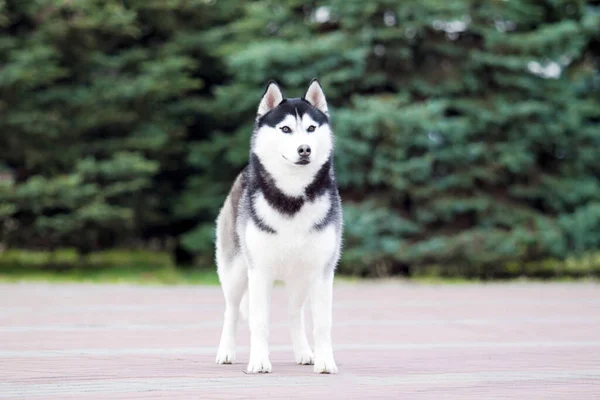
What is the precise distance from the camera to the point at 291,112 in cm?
702

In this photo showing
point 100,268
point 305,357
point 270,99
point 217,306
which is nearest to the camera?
point 270,99

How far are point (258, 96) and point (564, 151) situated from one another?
6.74m

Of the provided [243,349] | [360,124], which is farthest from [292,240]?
[360,124]

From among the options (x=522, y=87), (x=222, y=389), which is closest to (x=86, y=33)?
(x=522, y=87)

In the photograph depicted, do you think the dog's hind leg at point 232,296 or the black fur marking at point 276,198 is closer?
the black fur marking at point 276,198

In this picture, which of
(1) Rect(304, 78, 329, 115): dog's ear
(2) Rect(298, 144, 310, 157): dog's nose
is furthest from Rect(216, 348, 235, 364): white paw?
(1) Rect(304, 78, 329, 115): dog's ear

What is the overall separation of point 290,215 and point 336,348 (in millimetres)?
2077

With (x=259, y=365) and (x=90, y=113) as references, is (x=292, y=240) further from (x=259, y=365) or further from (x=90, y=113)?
(x=90, y=113)

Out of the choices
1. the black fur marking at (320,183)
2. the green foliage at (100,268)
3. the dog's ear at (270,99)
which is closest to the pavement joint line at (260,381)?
the black fur marking at (320,183)

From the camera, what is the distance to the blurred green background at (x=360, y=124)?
21.1 m

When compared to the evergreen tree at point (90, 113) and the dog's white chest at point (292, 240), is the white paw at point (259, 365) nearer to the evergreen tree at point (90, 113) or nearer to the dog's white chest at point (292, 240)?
the dog's white chest at point (292, 240)

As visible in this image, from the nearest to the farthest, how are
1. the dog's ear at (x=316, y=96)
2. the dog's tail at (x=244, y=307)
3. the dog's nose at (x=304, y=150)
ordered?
the dog's nose at (x=304, y=150) → the dog's ear at (x=316, y=96) → the dog's tail at (x=244, y=307)

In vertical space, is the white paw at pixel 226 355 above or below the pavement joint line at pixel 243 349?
above

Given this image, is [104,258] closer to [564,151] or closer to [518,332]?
[564,151]
